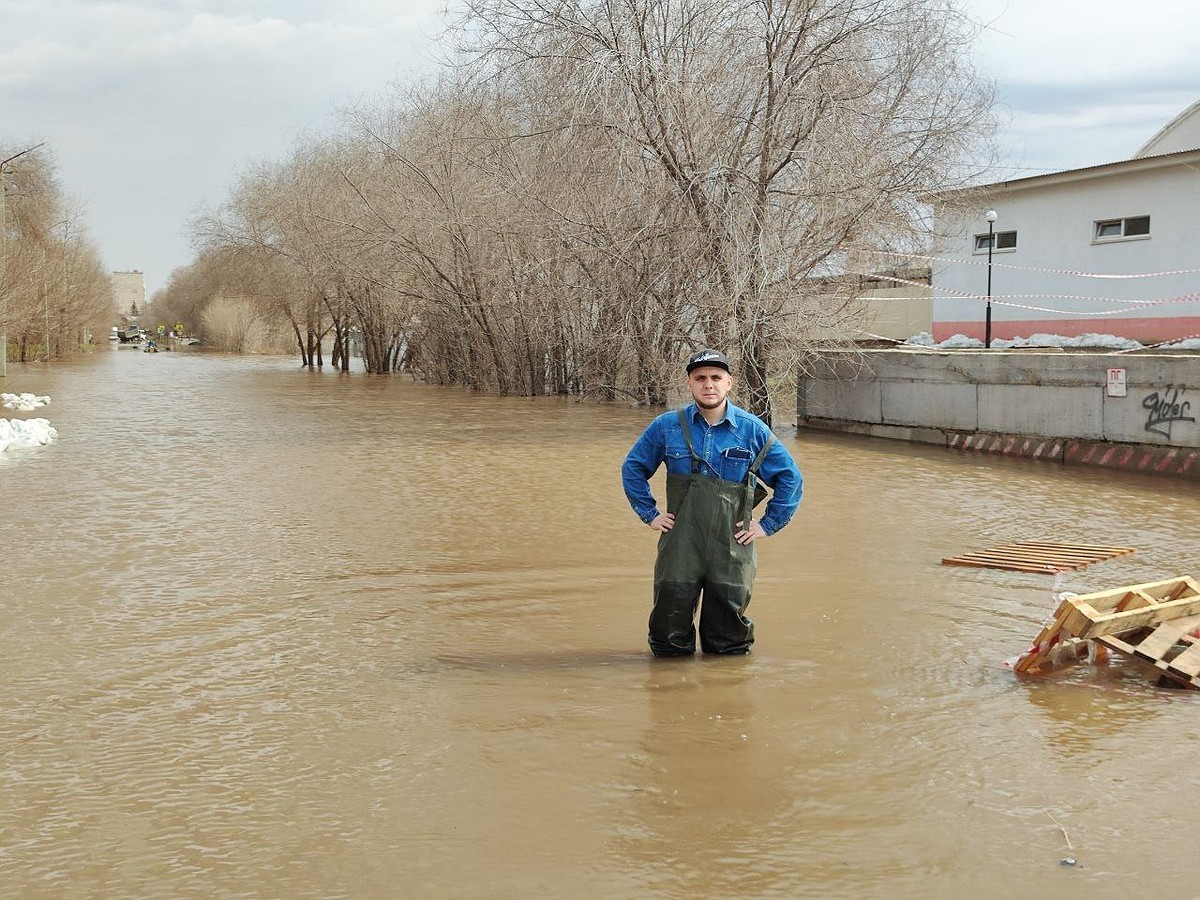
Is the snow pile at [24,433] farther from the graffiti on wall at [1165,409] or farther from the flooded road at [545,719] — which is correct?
the graffiti on wall at [1165,409]

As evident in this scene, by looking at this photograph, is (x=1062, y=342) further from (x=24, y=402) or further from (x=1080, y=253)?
(x=24, y=402)

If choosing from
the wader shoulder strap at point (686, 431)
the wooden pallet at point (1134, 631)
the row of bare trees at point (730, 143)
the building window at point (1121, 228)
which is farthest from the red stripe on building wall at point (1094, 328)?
the wader shoulder strap at point (686, 431)

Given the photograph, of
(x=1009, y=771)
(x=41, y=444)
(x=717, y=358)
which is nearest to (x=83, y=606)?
(x=717, y=358)

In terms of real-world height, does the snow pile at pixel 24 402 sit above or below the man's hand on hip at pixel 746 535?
below

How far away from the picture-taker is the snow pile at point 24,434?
1832 cm

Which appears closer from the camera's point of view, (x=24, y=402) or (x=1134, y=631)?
(x=1134, y=631)

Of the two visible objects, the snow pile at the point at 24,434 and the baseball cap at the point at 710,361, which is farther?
the snow pile at the point at 24,434

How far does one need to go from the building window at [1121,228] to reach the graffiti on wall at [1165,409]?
41.1ft

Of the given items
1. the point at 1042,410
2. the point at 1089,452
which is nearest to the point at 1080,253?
the point at 1042,410

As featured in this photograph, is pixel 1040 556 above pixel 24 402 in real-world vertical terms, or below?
below

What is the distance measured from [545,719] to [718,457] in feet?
4.96

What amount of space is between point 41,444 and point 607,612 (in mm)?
13525

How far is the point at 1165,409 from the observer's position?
15305mm

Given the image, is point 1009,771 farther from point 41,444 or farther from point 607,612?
point 41,444
